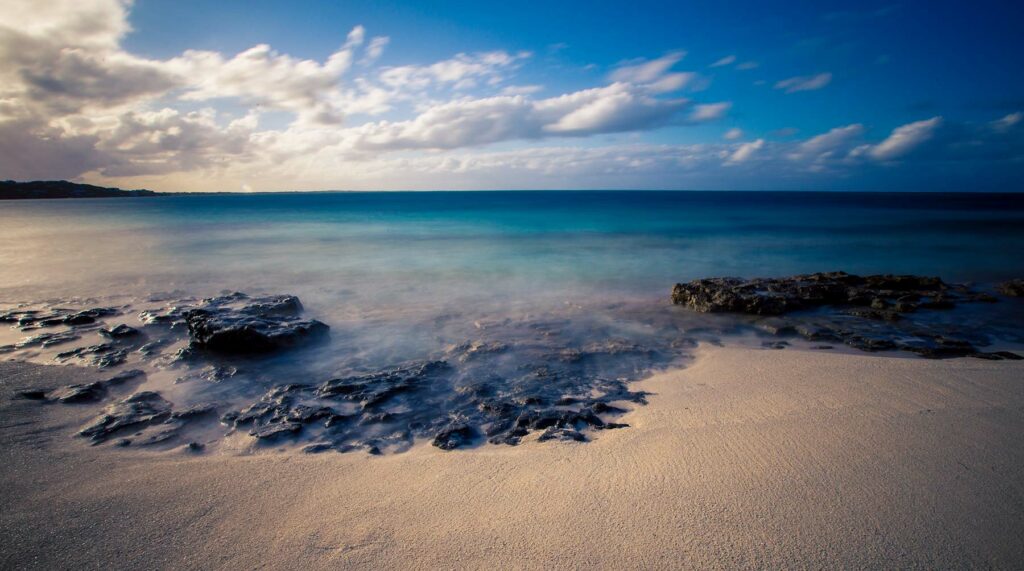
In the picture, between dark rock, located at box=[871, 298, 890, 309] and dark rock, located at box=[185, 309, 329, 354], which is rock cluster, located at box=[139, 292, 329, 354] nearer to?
dark rock, located at box=[185, 309, 329, 354]

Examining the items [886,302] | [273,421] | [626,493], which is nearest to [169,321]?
[273,421]

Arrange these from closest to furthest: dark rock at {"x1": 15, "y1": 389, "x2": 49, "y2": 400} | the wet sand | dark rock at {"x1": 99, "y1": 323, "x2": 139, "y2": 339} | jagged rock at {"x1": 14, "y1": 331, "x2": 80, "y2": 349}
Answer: the wet sand < dark rock at {"x1": 15, "y1": 389, "x2": 49, "y2": 400} < jagged rock at {"x1": 14, "y1": 331, "x2": 80, "y2": 349} < dark rock at {"x1": 99, "y1": 323, "x2": 139, "y2": 339}

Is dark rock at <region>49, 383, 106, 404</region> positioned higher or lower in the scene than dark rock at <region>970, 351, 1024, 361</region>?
lower

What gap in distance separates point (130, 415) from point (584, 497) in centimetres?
488

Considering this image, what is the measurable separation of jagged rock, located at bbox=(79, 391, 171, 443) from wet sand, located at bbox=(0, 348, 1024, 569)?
0.20 metres

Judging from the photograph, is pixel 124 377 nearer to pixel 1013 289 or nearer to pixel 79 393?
pixel 79 393

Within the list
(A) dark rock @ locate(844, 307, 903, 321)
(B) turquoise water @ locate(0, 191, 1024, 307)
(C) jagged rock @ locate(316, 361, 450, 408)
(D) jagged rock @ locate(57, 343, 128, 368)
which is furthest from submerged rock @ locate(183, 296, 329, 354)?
(A) dark rock @ locate(844, 307, 903, 321)

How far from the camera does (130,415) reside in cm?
470

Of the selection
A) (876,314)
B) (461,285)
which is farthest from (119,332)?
(876,314)

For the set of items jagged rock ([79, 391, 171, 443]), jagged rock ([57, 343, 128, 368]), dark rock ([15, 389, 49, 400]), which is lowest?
jagged rock ([79, 391, 171, 443])

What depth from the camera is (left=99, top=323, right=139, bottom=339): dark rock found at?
293 inches

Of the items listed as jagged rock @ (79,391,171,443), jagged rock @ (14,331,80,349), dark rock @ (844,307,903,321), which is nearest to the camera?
jagged rock @ (79,391,171,443)

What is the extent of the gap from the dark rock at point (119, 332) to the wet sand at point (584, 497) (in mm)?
3092

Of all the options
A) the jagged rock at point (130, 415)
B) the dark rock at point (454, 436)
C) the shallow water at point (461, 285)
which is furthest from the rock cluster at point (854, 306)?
the jagged rock at point (130, 415)
